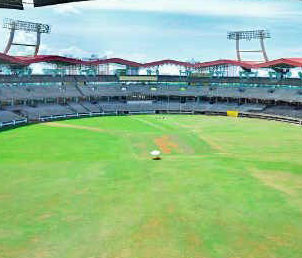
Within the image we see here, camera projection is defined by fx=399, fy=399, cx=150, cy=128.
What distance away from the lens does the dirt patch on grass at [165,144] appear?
165ft

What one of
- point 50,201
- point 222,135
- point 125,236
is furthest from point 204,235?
point 222,135

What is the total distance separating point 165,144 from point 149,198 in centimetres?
2492

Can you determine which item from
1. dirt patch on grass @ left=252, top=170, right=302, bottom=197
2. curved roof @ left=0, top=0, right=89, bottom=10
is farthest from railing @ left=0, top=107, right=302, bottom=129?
curved roof @ left=0, top=0, right=89, bottom=10

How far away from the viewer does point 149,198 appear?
30.0 m

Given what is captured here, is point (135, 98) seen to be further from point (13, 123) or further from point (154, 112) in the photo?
point (13, 123)

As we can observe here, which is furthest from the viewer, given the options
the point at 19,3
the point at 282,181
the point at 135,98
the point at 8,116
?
the point at 135,98

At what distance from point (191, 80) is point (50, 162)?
7550 cm

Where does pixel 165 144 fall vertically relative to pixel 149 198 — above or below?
→ above

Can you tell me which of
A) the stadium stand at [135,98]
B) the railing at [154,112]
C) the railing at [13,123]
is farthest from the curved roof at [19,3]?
the stadium stand at [135,98]

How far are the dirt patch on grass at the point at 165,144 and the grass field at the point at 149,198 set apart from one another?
140 millimetres

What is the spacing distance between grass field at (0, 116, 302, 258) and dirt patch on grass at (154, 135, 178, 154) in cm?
14

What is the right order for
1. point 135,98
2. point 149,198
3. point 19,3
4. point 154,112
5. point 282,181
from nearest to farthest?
point 19,3, point 149,198, point 282,181, point 154,112, point 135,98

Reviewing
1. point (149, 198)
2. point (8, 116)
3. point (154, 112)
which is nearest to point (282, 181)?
point (149, 198)

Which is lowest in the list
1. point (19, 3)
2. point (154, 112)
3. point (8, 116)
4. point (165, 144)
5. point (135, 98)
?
point (165, 144)
